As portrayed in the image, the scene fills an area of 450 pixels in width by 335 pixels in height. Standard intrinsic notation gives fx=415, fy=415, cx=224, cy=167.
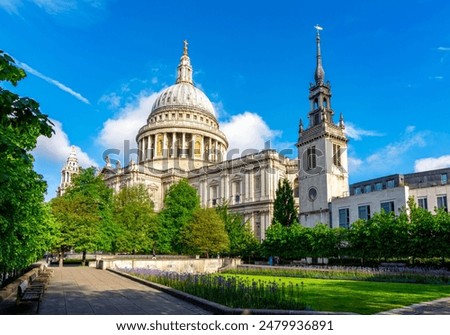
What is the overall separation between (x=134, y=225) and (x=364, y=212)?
32.2 metres

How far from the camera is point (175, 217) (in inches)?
2564

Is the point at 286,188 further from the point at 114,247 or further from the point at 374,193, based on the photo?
the point at 114,247

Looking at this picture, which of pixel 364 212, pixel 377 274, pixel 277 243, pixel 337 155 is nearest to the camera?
pixel 377 274

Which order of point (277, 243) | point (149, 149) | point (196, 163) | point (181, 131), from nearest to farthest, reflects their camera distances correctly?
point (277, 243), point (196, 163), point (181, 131), point (149, 149)

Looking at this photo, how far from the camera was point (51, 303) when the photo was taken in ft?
54.4

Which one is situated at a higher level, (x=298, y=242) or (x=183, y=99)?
(x=183, y=99)

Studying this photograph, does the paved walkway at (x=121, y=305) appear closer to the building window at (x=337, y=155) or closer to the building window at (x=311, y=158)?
the building window at (x=337, y=155)

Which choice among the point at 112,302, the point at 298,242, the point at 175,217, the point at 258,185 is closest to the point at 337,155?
the point at 258,185

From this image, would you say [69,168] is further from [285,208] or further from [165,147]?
[285,208]

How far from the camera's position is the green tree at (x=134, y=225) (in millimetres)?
56875

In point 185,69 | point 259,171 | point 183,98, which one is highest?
point 185,69

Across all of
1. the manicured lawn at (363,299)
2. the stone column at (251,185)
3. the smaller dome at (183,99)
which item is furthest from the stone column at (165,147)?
the manicured lawn at (363,299)

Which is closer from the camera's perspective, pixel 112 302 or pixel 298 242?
pixel 112 302
